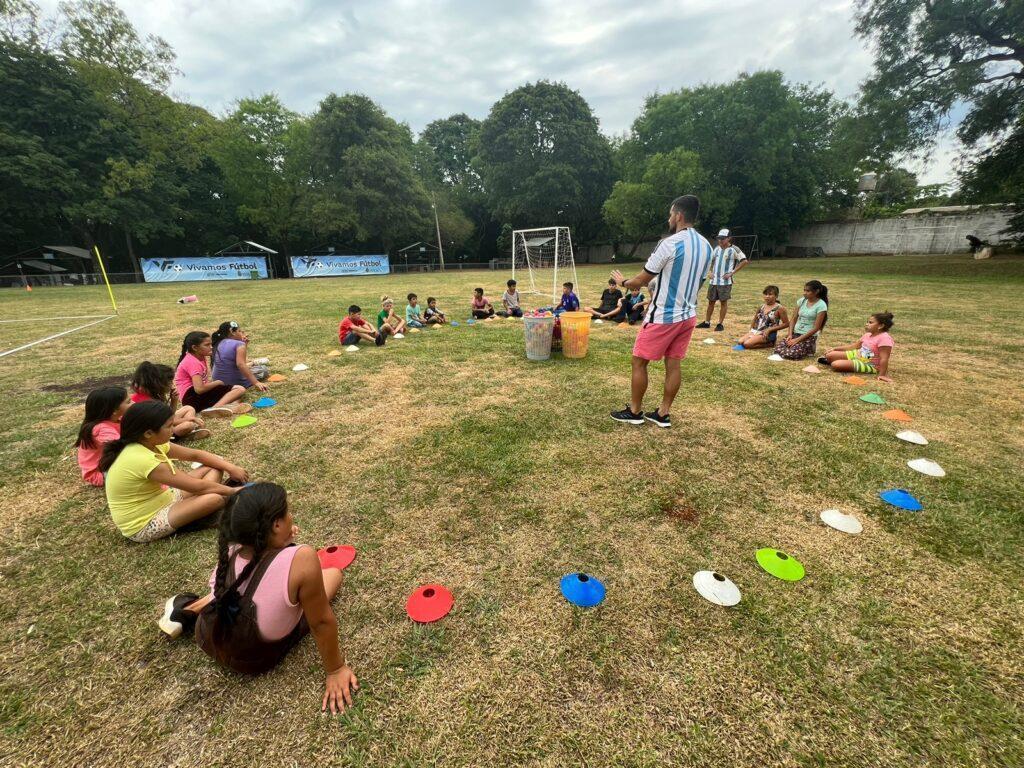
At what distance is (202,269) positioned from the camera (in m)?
31.2

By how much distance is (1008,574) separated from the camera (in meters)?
2.52

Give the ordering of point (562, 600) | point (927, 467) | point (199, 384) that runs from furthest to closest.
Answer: point (199, 384) → point (927, 467) → point (562, 600)

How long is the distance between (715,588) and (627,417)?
2.38 meters

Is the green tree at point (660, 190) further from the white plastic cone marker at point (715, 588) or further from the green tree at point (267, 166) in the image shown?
the white plastic cone marker at point (715, 588)

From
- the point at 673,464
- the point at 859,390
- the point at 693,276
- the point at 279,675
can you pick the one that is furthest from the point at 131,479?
the point at 859,390

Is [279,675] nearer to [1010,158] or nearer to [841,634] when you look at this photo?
[841,634]

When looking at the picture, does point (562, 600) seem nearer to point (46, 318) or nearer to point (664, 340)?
point (664, 340)

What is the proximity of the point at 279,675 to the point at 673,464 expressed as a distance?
Answer: 315cm

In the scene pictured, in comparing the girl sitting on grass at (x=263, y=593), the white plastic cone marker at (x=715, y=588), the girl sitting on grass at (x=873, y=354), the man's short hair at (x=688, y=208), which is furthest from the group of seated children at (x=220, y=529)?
the girl sitting on grass at (x=873, y=354)

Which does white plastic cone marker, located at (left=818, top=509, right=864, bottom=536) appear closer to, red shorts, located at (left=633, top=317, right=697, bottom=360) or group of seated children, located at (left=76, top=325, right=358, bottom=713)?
red shorts, located at (left=633, top=317, right=697, bottom=360)

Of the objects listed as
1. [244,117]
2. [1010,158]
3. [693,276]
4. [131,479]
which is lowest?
[131,479]

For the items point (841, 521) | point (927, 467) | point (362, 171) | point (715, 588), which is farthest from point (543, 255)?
point (362, 171)

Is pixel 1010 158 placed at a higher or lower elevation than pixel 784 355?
higher

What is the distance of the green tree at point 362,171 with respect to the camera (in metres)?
34.8
